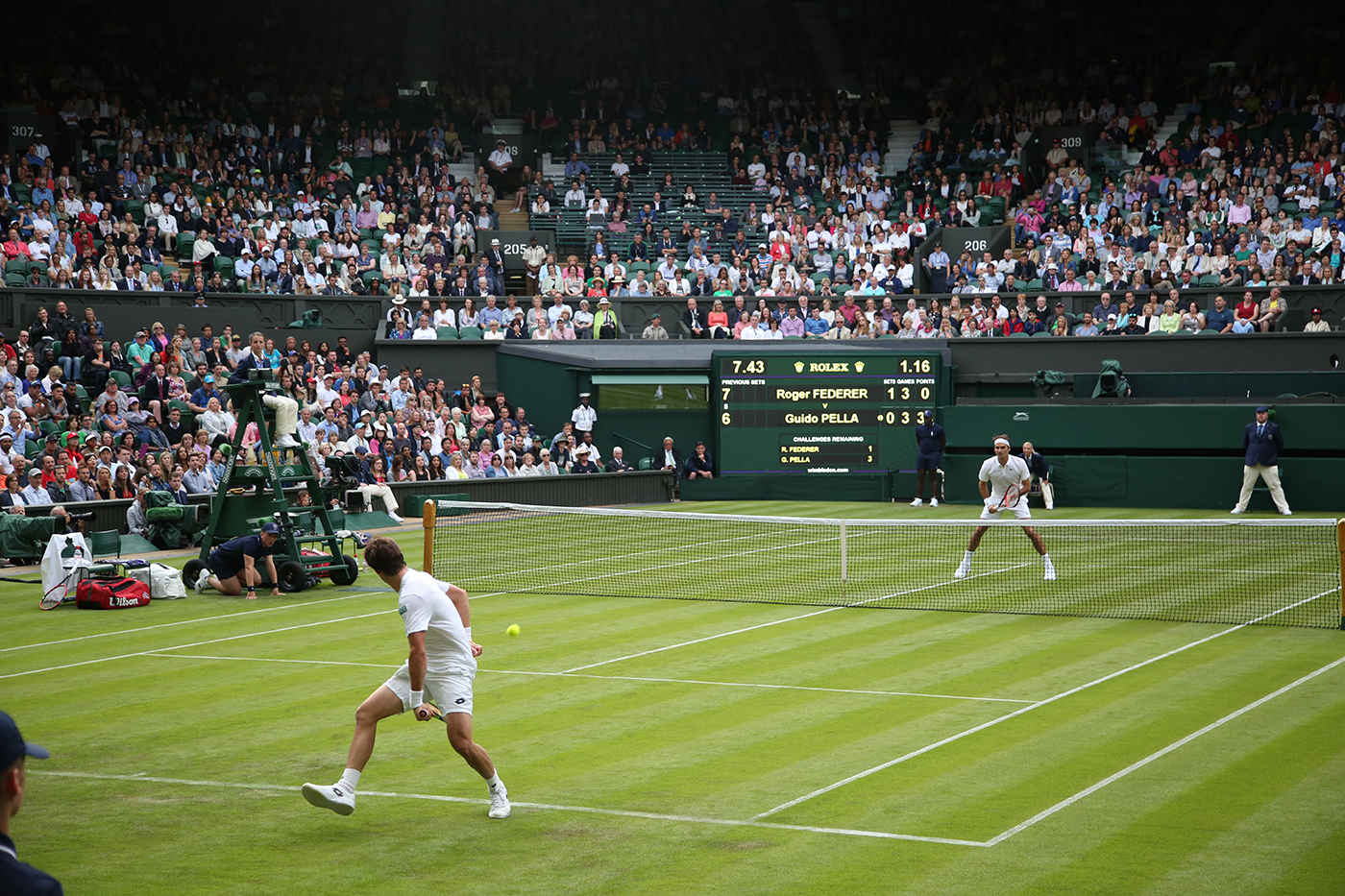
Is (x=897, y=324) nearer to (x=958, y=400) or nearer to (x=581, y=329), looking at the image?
(x=958, y=400)

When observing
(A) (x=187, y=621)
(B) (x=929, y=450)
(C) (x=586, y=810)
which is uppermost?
(B) (x=929, y=450)

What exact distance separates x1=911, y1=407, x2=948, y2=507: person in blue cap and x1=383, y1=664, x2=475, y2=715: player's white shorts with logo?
22423 mm

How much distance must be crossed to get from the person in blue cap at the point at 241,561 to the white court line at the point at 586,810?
8.79 m

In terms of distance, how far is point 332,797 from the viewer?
779 centimetres

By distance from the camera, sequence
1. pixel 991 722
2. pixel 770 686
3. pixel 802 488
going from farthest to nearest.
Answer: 1. pixel 802 488
2. pixel 770 686
3. pixel 991 722

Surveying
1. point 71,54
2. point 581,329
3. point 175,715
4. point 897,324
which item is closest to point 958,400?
point 897,324

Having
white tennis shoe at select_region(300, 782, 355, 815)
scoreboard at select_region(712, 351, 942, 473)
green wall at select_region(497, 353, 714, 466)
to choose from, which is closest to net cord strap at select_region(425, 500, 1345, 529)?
scoreboard at select_region(712, 351, 942, 473)

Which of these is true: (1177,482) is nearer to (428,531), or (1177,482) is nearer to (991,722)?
(428,531)

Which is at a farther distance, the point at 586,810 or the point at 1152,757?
the point at 1152,757

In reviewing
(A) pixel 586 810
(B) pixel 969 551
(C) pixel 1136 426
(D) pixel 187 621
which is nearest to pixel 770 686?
(A) pixel 586 810

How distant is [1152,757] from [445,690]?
4795 mm

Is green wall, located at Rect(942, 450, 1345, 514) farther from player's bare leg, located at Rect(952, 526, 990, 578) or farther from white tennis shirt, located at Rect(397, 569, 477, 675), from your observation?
white tennis shirt, located at Rect(397, 569, 477, 675)

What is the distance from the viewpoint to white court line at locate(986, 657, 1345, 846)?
26.0 feet

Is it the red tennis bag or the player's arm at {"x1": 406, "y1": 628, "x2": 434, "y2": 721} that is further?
the red tennis bag
